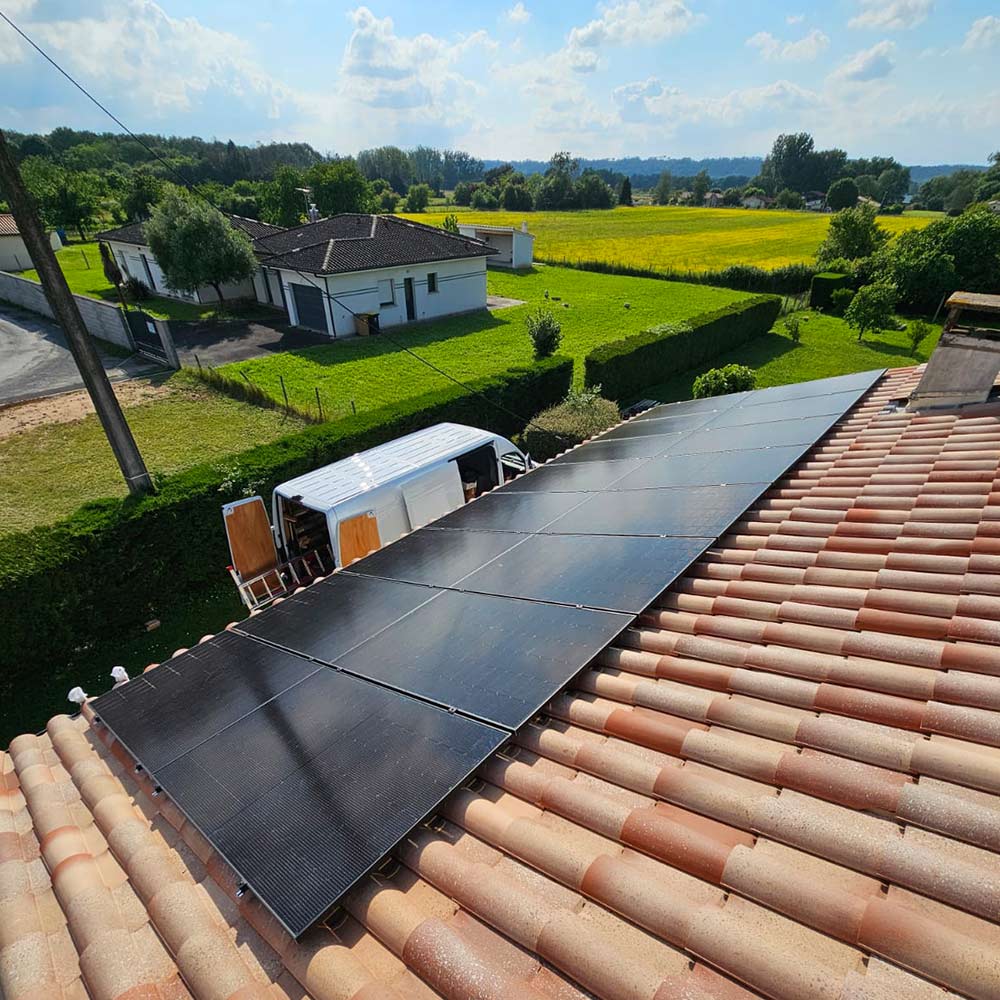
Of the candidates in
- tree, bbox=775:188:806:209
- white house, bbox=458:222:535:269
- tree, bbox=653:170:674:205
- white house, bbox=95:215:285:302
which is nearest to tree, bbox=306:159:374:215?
white house, bbox=458:222:535:269

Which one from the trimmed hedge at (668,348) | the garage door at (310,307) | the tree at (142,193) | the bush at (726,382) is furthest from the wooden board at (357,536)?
the tree at (142,193)

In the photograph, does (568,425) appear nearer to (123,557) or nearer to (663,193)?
(123,557)

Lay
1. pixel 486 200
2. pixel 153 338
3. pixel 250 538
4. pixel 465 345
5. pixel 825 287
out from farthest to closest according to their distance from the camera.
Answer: pixel 486 200
pixel 825 287
pixel 465 345
pixel 153 338
pixel 250 538

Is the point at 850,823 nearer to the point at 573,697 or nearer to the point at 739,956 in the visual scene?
the point at 739,956

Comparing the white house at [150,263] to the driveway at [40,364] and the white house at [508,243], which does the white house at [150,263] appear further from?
the white house at [508,243]

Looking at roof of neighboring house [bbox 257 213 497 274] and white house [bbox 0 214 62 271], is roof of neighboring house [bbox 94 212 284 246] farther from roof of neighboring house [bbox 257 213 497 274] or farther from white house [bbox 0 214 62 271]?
white house [bbox 0 214 62 271]

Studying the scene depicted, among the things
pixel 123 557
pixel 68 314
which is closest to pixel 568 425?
pixel 123 557
